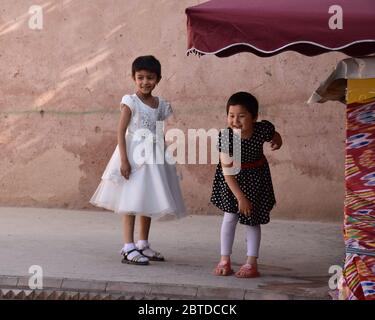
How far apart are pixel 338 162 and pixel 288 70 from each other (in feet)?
3.48

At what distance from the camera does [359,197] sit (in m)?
5.34

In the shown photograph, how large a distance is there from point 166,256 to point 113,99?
289cm

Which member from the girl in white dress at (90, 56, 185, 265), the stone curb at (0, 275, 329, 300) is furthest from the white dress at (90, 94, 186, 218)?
the stone curb at (0, 275, 329, 300)

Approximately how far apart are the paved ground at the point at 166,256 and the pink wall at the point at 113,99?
0.98 feet

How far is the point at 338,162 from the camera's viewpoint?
911 cm

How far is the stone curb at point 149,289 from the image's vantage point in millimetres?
5730

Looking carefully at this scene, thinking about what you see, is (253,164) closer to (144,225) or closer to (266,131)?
(266,131)

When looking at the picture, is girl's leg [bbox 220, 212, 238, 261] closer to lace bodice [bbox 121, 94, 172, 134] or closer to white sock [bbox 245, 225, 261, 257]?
white sock [bbox 245, 225, 261, 257]

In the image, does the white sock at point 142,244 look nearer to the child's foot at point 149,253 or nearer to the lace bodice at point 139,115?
the child's foot at point 149,253

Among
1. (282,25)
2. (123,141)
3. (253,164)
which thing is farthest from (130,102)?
(282,25)

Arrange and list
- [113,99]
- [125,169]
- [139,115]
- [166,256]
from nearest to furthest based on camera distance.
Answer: [125,169] → [139,115] → [166,256] → [113,99]

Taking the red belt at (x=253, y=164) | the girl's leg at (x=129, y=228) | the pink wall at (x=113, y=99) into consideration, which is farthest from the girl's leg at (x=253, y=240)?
the pink wall at (x=113, y=99)
